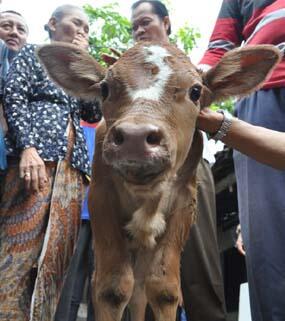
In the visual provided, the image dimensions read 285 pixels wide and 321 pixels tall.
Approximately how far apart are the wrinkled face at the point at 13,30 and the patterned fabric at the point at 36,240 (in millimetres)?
1955

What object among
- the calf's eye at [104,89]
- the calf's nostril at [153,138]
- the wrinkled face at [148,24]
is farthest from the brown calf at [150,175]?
the wrinkled face at [148,24]

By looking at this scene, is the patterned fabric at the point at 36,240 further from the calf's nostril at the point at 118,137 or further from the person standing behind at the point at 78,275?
the calf's nostril at the point at 118,137

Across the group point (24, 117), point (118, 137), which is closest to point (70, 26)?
point (24, 117)

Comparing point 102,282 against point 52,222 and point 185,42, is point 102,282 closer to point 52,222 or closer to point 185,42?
point 52,222

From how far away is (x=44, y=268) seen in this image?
10.8ft

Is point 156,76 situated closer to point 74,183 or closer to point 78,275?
point 74,183

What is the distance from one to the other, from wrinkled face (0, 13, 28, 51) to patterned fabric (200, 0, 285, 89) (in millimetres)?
2077

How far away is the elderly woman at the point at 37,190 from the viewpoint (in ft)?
10.7

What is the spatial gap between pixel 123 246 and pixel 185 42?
28.1 feet

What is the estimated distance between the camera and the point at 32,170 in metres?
3.31

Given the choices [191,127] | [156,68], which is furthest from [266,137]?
[156,68]

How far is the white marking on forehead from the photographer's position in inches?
112

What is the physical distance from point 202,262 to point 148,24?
198 cm

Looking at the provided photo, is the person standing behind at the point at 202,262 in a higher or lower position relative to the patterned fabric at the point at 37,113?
lower
